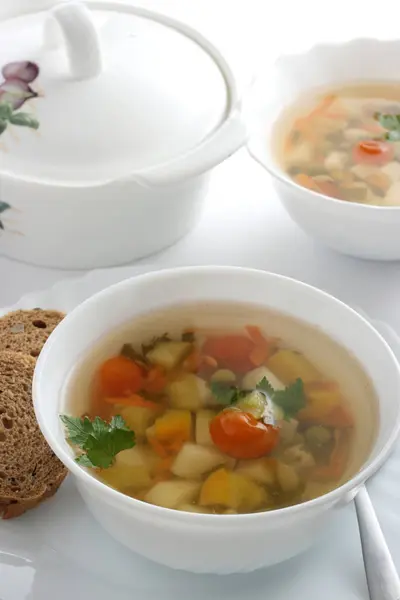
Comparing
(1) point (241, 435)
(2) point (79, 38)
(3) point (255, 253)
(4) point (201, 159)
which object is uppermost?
(2) point (79, 38)

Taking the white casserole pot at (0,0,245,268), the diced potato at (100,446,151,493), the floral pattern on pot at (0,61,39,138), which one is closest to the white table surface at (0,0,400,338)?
the white casserole pot at (0,0,245,268)

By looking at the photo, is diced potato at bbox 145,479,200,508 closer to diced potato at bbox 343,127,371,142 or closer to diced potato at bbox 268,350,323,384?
diced potato at bbox 268,350,323,384

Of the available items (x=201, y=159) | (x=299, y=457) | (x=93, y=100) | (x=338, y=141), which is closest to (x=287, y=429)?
(x=299, y=457)

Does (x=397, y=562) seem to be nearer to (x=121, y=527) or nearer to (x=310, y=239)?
(x=121, y=527)

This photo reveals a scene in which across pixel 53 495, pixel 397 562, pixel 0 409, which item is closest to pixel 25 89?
pixel 0 409

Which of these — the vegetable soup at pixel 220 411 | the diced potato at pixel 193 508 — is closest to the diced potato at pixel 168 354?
the vegetable soup at pixel 220 411

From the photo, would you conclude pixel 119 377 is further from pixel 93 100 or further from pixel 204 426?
pixel 93 100

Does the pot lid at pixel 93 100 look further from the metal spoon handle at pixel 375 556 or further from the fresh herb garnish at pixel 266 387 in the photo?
the metal spoon handle at pixel 375 556
